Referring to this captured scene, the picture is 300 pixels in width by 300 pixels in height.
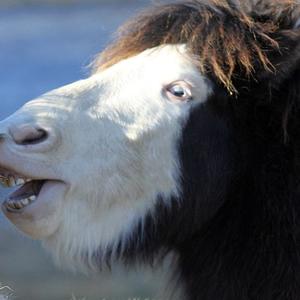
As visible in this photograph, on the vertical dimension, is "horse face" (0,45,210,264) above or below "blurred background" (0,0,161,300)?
above

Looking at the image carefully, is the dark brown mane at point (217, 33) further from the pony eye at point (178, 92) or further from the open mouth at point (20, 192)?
the open mouth at point (20, 192)

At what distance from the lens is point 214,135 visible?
2176mm

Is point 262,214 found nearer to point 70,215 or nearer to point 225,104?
point 225,104

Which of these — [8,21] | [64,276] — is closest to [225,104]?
[64,276]

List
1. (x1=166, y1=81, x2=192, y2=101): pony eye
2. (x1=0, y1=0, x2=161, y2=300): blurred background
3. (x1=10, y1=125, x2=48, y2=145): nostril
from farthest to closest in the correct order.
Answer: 1. (x1=0, y1=0, x2=161, y2=300): blurred background
2. (x1=166, y1=81, x2=192, y2=101): pony eye
3. (x1=10, y1=125, x2=48, y2=145): nostril

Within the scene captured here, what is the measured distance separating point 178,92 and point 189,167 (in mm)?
196

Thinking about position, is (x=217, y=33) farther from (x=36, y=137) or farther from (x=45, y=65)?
(x=45, y=65)

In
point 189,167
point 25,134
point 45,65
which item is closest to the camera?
point 25,134

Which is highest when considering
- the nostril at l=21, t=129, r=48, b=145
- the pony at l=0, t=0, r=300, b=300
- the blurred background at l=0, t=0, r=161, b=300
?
the nostril at l=21, t=129, r=48, b=145

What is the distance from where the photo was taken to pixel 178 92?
7.13 feet

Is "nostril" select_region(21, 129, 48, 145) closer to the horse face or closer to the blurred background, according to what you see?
the horse face

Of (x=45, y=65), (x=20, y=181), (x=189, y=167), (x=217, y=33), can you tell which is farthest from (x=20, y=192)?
(x=45, y=65)

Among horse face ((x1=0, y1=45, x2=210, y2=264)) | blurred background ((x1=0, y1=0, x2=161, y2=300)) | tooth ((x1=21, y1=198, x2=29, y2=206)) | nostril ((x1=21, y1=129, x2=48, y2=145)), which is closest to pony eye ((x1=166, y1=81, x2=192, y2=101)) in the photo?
horse face ((x1=0, y1=45, x2=210, y2=264))

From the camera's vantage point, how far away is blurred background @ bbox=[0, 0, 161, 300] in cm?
449
